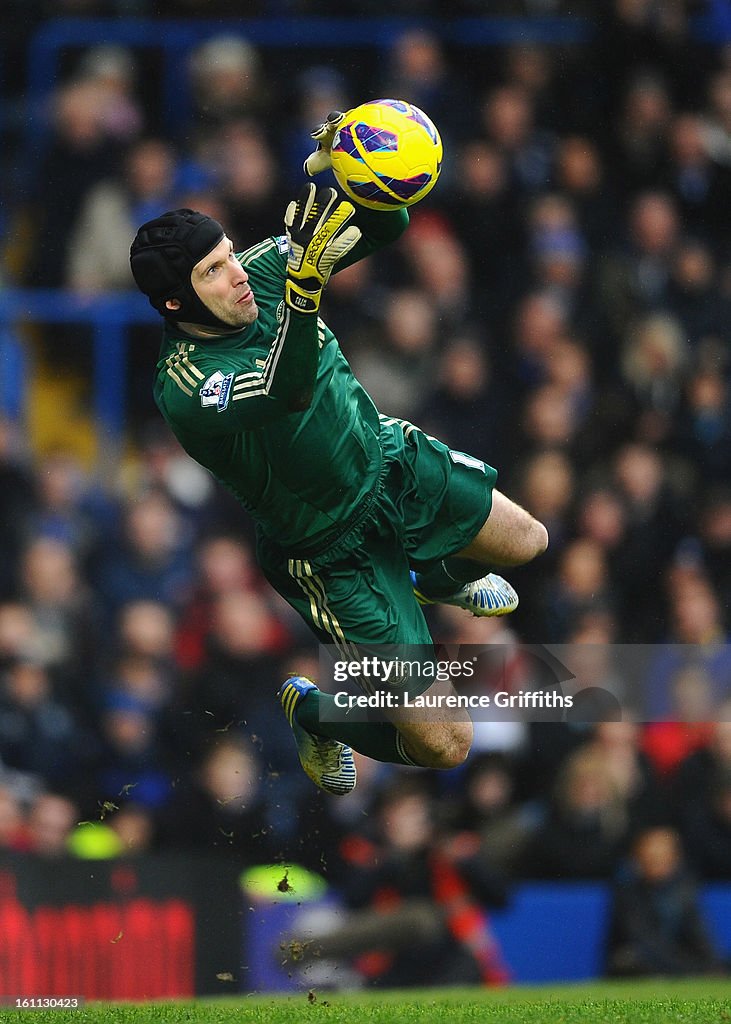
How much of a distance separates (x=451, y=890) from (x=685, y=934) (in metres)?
1.20

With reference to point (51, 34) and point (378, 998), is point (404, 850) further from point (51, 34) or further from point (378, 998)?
point (51, 34)

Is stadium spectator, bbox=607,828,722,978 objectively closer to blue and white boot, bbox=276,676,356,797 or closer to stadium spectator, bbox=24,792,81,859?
blue and white boot, bbox=276,676,356,797

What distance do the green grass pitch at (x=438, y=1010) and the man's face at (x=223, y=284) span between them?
8.26ft

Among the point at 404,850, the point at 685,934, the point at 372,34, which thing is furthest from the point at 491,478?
the point at 372,34

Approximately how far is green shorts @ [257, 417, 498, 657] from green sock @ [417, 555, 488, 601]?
16 centimetres

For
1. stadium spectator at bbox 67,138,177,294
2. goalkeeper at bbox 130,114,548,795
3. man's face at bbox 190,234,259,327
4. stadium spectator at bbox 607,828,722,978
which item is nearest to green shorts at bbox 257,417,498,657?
goalkeeper at bbox 130,114,548,795

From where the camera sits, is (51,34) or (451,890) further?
(51,34)

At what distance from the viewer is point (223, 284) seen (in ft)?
17.1

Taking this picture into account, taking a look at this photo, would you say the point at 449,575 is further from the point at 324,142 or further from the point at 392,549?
the point at 324,142

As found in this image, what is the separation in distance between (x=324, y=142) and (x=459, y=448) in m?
4.11

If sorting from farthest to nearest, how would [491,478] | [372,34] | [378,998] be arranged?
[372,34], [378,998], [491,478]

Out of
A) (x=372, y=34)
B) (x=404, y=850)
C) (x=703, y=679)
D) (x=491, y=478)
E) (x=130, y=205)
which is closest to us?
(x=491, y=478)

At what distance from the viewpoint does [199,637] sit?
862 centimetres

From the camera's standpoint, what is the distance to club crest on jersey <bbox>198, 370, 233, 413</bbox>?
506 centimetres
